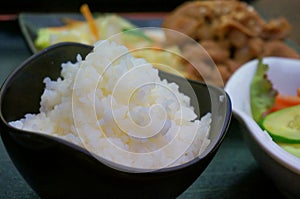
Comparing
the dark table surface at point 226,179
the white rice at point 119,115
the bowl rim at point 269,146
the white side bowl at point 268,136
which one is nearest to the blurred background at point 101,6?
the white side bowl at point 268,136

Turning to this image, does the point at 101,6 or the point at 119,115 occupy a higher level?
the point at 119,115

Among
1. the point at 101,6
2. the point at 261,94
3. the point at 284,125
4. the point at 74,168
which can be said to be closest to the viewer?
the point at 74,168

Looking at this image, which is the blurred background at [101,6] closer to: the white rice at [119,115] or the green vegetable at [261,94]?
the green vegetable at [261,94]

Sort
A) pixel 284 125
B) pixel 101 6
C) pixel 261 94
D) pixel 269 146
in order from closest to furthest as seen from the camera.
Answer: pixel 269 146 → pixel 284 125 → pixel 261 94 → pixel 101 6

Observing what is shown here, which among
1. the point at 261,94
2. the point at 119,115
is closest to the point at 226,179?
the point at 261,94

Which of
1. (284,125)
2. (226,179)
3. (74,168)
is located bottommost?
(226,179)

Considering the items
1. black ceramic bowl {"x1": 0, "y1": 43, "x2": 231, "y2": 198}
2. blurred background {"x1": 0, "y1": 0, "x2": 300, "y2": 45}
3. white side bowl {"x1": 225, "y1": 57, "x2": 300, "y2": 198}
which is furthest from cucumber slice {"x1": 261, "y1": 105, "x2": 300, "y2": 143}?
blurred background {"x1": 0, "y1": 0, "x2": 300, "y2": 45}

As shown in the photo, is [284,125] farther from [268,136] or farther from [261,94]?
[261,94]
